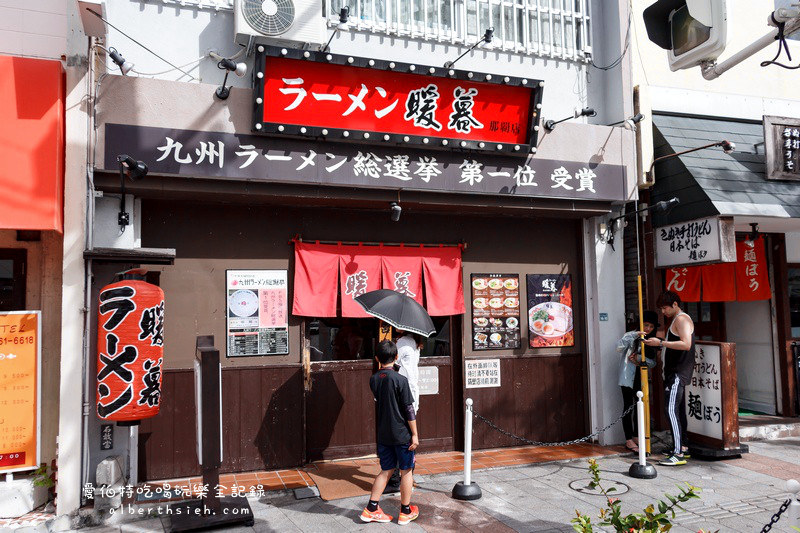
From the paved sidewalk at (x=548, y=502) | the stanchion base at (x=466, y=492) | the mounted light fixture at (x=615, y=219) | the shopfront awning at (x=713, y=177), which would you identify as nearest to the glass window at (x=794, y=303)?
the shopfront awning at (x=713, y=177)

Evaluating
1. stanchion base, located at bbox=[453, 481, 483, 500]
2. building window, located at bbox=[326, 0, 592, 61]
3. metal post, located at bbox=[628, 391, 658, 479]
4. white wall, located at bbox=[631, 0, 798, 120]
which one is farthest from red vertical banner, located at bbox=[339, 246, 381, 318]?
white wall, located at bbox=[631, 0, 798, 120]

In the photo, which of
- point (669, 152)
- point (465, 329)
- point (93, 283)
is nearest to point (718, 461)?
point (465, 329)

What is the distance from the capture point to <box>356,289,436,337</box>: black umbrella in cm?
707

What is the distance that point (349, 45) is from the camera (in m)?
8.61

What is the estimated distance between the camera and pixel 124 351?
6355 mm

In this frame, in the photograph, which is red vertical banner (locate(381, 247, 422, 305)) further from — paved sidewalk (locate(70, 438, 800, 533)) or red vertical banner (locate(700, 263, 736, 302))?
red vertical banner (locate(700, 263, 736, 302))

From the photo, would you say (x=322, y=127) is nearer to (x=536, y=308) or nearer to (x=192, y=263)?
(x=192, y=263)

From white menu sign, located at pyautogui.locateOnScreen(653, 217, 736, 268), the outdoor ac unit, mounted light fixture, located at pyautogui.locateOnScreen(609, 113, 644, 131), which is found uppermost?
the outdoor ac unit

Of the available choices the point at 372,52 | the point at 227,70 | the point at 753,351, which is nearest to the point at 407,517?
the point at 227,70

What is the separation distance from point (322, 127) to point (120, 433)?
14.9 ft

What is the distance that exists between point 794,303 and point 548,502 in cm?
785

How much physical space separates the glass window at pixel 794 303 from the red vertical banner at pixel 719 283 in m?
1.66

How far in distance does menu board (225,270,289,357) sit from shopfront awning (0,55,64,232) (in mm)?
2412

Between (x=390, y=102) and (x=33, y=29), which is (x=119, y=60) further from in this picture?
(x=390, y=102)
